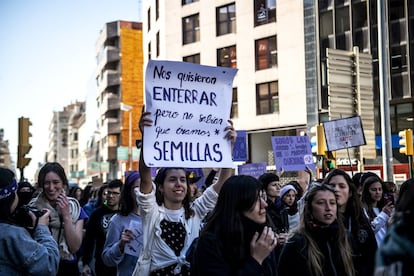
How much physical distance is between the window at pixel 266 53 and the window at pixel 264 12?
3.40 ft

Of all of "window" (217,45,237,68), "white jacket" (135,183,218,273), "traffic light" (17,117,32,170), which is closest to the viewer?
"white jacket" (135,183,218,273)

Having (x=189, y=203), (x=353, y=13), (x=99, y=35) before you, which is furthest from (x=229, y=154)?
(x=99, y=35)

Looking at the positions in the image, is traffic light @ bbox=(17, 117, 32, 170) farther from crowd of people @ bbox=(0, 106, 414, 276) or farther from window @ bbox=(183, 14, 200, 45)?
window @ bbox=(183, 14, 200, 45)

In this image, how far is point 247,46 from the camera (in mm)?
35938

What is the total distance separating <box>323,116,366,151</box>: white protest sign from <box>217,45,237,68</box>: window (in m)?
24.1

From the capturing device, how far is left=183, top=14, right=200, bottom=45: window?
3891 centimetres

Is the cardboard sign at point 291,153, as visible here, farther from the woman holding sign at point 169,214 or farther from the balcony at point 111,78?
the balcony at point 111,78

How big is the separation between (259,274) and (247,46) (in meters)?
32.8

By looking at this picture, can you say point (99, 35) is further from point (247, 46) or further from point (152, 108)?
point (152, 108)

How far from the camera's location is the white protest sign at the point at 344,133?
492 inches

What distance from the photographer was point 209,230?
3.93 metres

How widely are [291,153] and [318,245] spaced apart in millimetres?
8208

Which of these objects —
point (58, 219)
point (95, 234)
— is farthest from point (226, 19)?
point (58, 219)

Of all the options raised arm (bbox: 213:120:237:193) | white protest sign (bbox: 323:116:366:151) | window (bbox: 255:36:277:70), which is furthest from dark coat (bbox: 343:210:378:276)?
window (bbox: 255:36:277:70)
